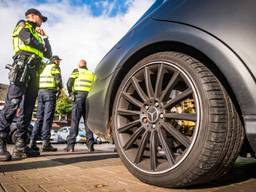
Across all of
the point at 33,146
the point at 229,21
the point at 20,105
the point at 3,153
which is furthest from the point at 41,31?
the point at 229,21

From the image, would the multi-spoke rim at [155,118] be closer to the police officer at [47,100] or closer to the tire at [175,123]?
the tire at [175,123]

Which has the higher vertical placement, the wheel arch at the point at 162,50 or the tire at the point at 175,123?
the wheel arch at the point at 162,50

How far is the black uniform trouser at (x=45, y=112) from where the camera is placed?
5.42 meters

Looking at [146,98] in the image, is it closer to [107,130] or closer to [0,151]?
[107,130]

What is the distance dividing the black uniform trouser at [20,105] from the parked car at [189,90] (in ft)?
5.73

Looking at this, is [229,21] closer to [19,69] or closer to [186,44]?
[186,44]

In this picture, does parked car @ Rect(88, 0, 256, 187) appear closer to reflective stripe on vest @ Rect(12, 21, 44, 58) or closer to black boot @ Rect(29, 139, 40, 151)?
reflective stripe on vest @ Rect(12, 21, 44, 58)

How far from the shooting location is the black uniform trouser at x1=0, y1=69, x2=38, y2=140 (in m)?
3.48

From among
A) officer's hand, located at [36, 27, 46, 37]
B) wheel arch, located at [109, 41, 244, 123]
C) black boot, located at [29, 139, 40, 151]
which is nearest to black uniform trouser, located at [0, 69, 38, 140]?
officer's hand, located at [36, 27, 46, 37]

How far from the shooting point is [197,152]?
5.22 feet

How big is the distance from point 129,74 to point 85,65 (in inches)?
162

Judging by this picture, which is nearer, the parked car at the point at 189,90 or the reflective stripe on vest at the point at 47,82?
the parked car at the point at 189,90

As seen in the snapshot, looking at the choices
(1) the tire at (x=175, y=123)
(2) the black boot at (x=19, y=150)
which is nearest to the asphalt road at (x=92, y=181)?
(1) the tire at (x=175, y=123)

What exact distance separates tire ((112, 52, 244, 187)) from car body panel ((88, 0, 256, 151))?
119mm
